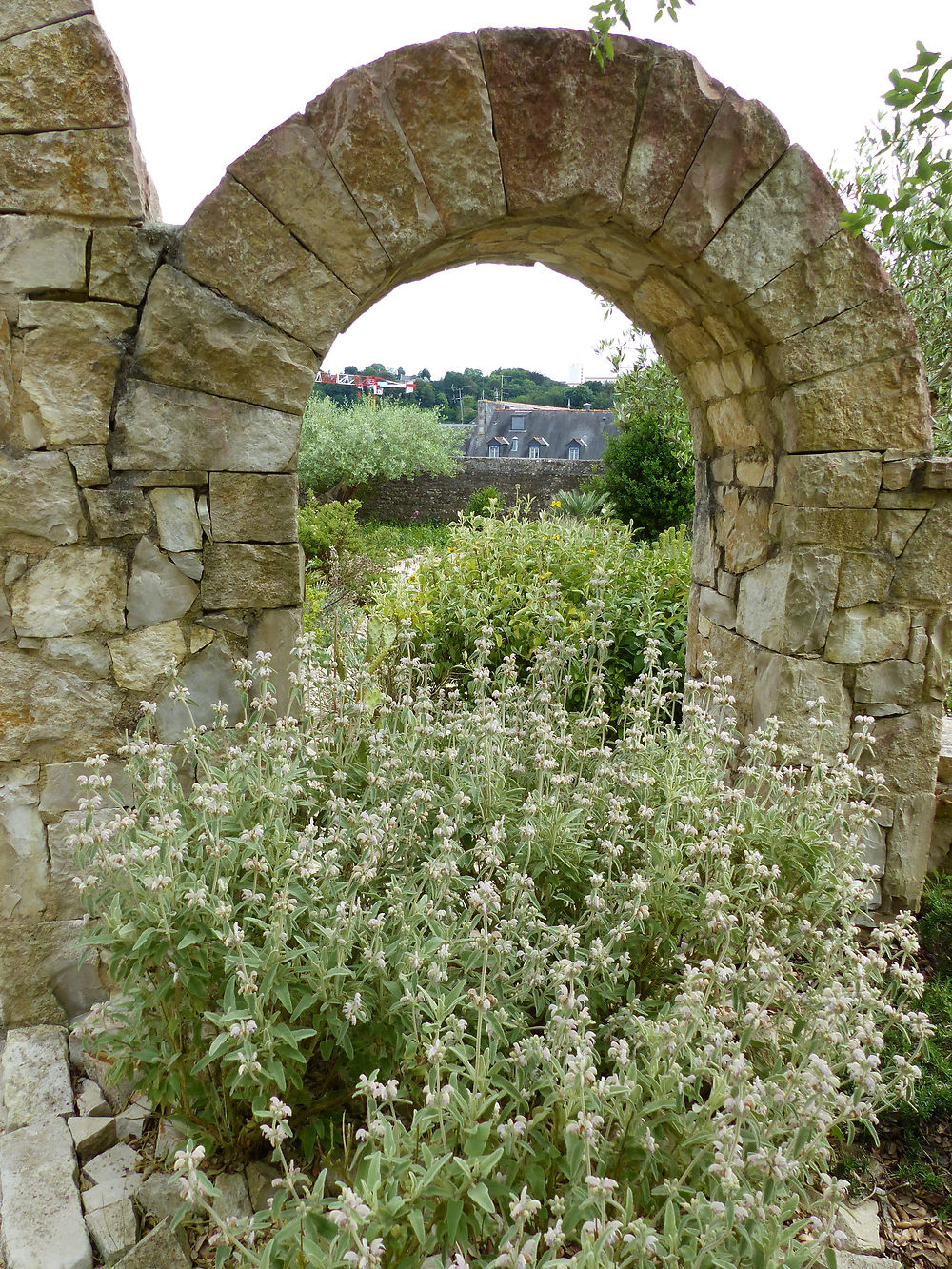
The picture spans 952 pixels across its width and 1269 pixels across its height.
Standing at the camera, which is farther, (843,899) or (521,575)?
(521,575)

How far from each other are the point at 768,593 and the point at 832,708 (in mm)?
508

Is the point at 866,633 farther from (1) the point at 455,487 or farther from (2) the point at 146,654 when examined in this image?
(1) the point at 455,487

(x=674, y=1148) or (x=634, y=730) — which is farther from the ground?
(x=634, y=730)

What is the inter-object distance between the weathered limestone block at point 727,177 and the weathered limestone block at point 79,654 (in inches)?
92.5

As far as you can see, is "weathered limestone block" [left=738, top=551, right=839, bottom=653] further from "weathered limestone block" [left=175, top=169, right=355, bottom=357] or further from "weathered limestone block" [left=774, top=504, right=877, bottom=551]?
"weathered limestone block" [left=175, top=169, right=355, bottom=357]

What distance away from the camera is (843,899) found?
87.2 inches

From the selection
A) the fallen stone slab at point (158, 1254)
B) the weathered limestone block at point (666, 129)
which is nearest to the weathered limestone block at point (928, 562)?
the weathered limestone block at point (666, 129)

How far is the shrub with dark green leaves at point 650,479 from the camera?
912 cm

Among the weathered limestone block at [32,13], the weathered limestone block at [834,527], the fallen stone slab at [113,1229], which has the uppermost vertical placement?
the weathered limestone block at [32,13]

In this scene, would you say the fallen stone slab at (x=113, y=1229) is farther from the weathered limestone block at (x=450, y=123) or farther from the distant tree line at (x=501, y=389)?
the distant tree line at (x=501, y=389)

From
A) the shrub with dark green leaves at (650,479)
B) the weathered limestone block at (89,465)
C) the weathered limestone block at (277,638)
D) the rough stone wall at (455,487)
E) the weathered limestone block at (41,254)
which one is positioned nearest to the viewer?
the weathered limestone block at (41,254)

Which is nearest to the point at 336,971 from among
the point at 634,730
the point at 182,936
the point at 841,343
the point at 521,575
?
the point at 182,936

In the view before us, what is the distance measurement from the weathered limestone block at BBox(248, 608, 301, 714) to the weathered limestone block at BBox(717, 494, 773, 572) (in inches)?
73.3

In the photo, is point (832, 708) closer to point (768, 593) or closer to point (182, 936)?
point (768, 593)
